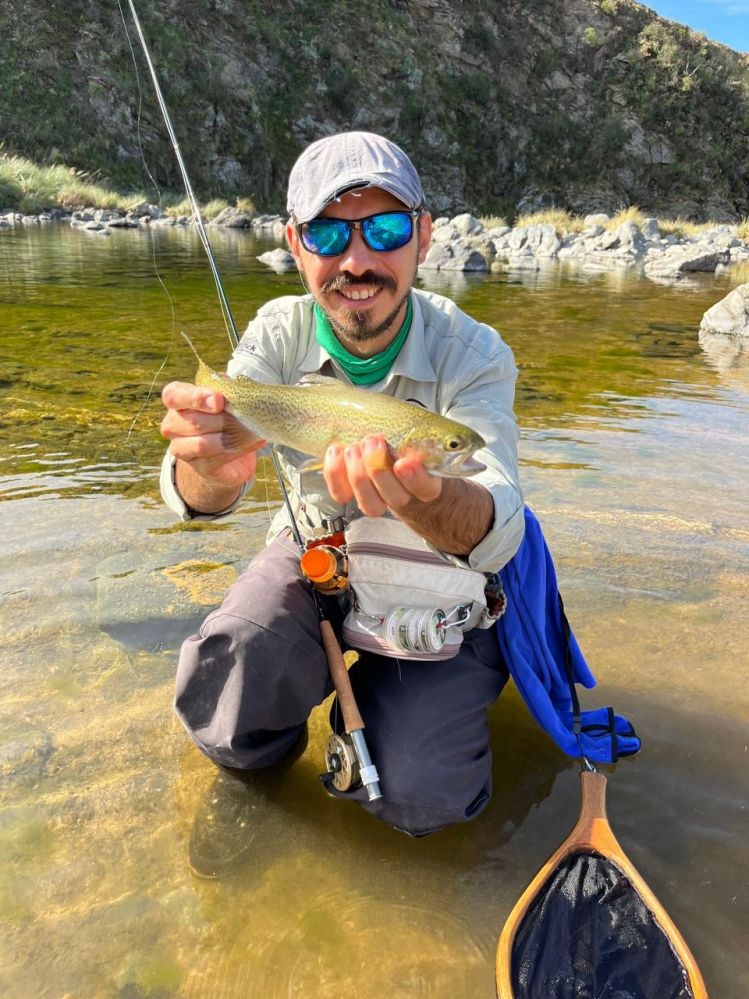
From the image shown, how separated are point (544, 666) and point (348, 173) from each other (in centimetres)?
191

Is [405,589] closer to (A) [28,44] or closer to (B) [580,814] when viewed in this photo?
(B) [580,814]

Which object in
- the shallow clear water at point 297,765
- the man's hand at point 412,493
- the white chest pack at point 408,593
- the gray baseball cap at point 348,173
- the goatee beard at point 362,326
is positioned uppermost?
the gray baseball cap at point 348,173

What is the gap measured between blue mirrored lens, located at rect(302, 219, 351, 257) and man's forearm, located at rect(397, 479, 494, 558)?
3.44ft

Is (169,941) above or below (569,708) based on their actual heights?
below

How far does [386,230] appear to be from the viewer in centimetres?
262

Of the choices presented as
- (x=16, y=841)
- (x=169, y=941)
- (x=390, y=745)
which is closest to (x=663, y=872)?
(x=390, y=745)

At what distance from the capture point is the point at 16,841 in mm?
2328

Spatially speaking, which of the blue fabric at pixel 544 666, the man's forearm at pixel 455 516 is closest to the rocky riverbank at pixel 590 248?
the blue fabric at pixel 544 666

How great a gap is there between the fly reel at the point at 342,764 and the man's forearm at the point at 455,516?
77cm

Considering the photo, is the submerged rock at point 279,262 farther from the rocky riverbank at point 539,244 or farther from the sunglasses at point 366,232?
the sunglasses at point 366,232

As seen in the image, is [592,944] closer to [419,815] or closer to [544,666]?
[419,815]

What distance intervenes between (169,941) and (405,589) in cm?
126

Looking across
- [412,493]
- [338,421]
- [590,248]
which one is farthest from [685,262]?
[412,493]

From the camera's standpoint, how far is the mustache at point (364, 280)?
103 inches
